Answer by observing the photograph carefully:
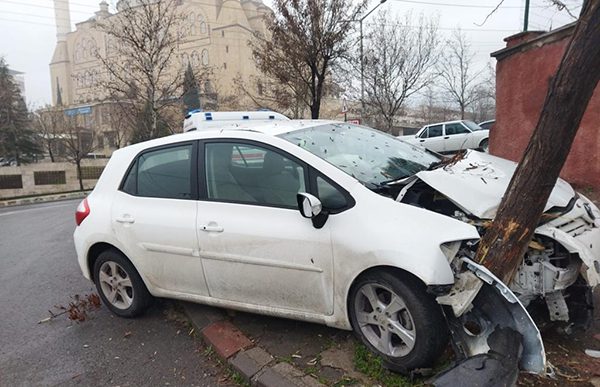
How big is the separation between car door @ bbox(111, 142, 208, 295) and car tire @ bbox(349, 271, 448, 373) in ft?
4.50

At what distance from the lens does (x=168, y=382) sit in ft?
9.98

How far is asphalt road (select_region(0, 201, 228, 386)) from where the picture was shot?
3184mm

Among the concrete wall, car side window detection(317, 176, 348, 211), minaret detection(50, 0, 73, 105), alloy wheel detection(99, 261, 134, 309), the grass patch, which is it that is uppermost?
minaret detection(50, 0, 73, 105)

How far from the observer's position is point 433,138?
1889 centimetres

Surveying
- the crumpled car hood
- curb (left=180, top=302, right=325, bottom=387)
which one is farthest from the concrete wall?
the crumpled car hood

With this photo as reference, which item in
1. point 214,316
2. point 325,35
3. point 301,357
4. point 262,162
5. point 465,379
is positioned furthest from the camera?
point 325,35

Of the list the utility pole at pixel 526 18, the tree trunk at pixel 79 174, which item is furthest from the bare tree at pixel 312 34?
the tree trunk at pixel 79 174

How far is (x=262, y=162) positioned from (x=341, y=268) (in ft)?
3.47

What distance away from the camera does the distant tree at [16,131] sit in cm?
3525

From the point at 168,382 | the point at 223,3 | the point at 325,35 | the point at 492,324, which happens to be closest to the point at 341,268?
the point at 492,324

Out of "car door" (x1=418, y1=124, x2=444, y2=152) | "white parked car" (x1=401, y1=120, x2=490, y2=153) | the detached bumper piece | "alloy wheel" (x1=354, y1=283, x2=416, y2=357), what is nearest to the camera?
the detached bumper piece

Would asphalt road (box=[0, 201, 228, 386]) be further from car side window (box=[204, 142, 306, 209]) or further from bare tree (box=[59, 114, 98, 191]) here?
bare tree (box=[59, 114, 98, 191])

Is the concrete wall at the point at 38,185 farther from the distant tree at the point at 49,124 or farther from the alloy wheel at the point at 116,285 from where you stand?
the alloy wheel at the point at 116,285

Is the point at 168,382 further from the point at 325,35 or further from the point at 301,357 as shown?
the point at 325,35
